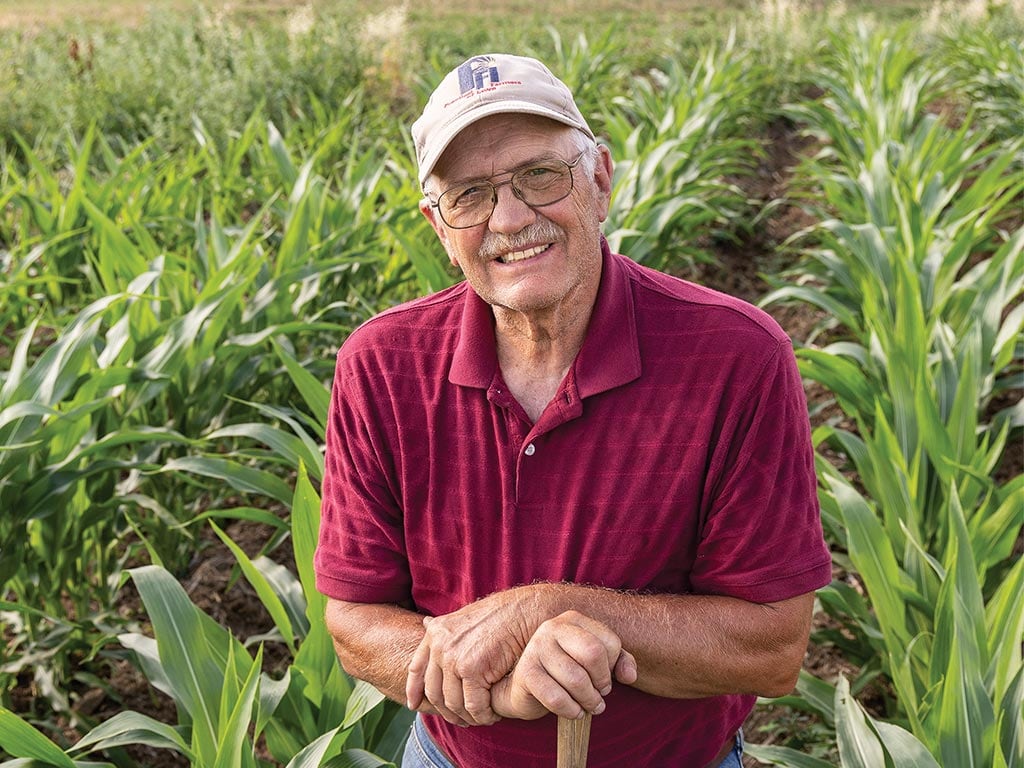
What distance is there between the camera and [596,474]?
4.25 ft

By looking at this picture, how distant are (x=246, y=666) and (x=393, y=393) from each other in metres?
0.50

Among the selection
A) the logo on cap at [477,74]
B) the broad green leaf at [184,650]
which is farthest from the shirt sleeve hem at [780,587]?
the broad green leaf at [184,650]

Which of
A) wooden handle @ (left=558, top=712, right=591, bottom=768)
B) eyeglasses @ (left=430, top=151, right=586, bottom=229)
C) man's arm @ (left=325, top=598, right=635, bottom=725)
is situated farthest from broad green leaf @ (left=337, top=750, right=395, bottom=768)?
eyeglasses @ (left=430, top=151, right=586, bottom=229)

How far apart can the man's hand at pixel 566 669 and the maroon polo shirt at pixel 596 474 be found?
0.21m

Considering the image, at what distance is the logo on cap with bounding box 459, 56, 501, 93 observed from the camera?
4.07 ft

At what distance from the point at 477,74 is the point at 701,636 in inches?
26.4

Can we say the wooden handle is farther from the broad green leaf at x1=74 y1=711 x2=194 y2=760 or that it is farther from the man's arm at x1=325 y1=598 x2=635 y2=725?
the broad green leaf at x1=74 y1=711 x2=194 y2=760

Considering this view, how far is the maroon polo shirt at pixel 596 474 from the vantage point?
1258 millimetres

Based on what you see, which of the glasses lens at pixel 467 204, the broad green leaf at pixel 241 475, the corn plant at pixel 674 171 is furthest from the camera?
the corn plant at pixel 674 171

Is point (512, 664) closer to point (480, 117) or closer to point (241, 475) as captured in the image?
point (480, 117)

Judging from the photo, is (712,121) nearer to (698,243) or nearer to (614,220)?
(698,243)

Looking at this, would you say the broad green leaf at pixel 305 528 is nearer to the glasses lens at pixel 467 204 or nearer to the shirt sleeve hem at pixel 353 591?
the shirt sleeve hem at pixel 353 591

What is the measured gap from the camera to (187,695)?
153cm

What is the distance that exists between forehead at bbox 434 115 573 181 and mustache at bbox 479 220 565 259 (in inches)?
2.8
